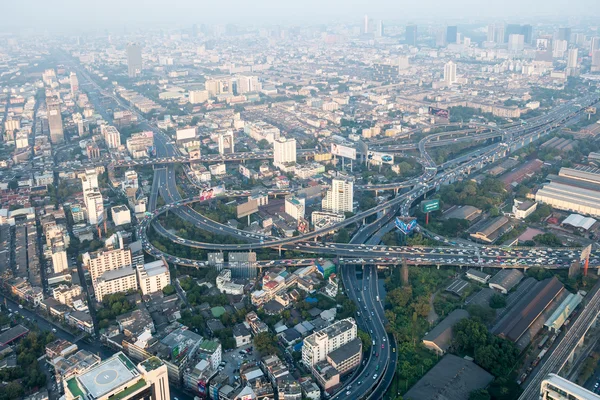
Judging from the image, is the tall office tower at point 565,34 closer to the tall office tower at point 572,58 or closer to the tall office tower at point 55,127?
the tall office tower at point 572,58

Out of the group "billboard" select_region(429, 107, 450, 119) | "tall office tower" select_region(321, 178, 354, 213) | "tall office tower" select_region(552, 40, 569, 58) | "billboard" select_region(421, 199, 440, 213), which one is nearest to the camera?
"billboard" select_region(421, 199, 440, 213)

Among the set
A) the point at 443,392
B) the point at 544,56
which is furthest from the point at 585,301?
the point at 544,56

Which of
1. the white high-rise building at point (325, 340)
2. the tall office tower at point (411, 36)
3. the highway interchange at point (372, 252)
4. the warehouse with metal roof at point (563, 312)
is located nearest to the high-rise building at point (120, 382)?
the white high-rise building at point (325, 340)

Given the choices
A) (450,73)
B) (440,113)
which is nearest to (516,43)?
(450,73)

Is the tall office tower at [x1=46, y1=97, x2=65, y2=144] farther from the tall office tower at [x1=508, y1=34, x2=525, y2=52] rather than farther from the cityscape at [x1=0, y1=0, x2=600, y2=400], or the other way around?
the tall office tower at [x1=508, y1=34, x2=525, y2=52]

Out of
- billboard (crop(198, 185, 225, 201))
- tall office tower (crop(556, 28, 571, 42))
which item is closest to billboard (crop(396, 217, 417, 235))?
billboard (crop(198, 185, 225, 201))

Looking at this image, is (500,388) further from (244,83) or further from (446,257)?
(244,83)

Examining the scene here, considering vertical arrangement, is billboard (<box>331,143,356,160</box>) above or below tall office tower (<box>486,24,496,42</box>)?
below
